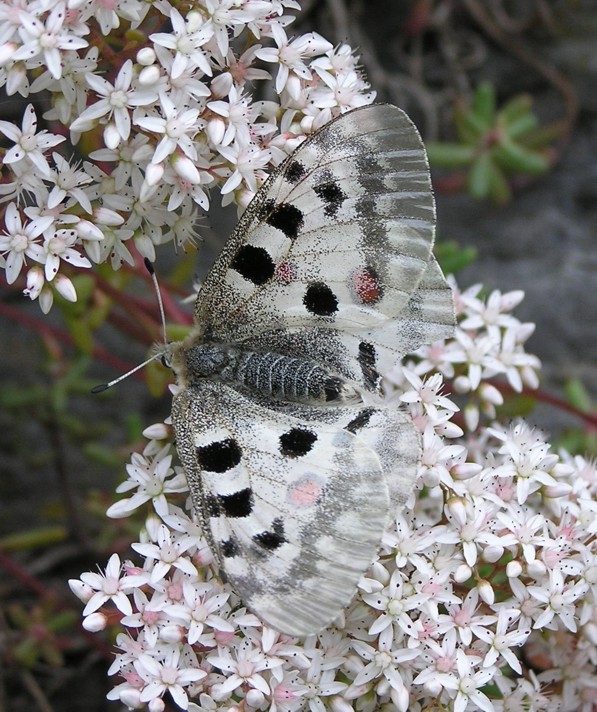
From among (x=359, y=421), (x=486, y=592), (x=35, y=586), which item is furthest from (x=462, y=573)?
(x=35, y=586)

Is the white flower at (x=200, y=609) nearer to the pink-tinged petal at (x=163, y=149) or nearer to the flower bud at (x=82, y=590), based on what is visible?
the flower bud at (x=82, y=590)

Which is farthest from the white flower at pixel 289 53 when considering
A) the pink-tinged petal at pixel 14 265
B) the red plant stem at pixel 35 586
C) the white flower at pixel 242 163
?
the red plant stem at pixel 35 586

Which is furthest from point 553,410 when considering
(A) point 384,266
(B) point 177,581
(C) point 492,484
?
(B) point 177,581

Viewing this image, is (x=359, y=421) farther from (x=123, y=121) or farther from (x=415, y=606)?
(x=123, y=121)

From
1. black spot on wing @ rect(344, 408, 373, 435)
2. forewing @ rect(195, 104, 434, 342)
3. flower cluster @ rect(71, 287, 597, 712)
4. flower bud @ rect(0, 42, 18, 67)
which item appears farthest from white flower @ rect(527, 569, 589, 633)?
flower bud @ rect(0, 42, 18, 67)

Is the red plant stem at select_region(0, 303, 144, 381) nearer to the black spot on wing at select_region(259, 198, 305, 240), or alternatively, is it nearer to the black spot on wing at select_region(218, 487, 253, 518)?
the black spot on wing at select_region(259, 198, 305, 240)

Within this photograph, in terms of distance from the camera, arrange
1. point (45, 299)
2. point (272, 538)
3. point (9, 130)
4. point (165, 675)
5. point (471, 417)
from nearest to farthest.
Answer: point (272, 538), point (165, 675), point (9, 130), point (45, 299), point (471, 417)

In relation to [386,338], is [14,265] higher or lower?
higher
